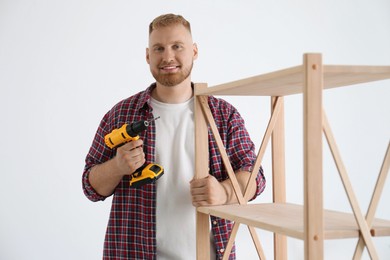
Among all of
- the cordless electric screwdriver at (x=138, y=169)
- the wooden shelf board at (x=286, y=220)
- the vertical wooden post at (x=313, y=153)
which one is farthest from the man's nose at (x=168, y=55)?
the vertical wooden post at (x=313, y=153)

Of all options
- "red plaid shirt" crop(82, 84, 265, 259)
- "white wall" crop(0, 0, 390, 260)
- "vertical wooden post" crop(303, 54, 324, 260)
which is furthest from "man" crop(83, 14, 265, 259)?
"white wall" crop(0, 0, 390, 260)

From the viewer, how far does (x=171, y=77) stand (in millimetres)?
1845

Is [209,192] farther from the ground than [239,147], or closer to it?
closer to it

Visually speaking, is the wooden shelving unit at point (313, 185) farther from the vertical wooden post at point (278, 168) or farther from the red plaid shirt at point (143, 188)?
the red plaid shirt at point (143, 188)

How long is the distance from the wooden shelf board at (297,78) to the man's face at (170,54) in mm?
405

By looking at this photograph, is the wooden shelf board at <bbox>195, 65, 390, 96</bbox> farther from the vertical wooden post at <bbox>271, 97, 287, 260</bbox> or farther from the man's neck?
the man's neck

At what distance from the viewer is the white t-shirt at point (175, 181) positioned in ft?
6.17

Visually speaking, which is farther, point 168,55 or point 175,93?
point 175,93

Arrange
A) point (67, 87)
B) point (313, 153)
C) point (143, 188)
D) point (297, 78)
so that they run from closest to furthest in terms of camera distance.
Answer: point (313, 153), point (297, 78), point (143, 188), point (67, 87)

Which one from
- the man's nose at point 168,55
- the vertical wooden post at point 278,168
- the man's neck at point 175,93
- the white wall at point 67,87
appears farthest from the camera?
the white wall at point 67,87

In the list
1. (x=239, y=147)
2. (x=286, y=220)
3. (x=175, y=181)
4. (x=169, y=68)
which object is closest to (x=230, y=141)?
(x=239, y=147)

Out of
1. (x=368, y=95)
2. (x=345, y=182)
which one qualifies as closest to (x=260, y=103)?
(x=368, y=95)

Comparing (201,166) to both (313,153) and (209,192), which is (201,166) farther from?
(313,153)

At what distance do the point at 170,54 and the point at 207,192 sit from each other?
1.70 ft
